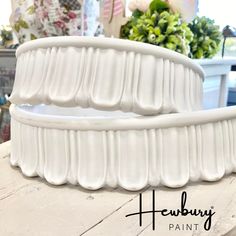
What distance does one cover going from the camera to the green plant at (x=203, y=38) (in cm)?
85

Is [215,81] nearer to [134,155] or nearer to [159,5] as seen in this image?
[159,5]

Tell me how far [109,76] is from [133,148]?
0.29ft

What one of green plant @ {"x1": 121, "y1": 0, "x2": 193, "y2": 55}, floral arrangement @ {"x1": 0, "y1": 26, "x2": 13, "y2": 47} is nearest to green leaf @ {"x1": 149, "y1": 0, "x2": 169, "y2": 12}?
green plant @ {"x1": 121, "y1": 0, "x2": 193, "y2": 55}

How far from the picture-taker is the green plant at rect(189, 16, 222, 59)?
0.85m

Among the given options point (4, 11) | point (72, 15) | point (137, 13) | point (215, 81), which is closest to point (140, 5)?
point (137, 13)

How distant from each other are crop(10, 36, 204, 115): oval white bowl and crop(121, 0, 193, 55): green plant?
0.25m

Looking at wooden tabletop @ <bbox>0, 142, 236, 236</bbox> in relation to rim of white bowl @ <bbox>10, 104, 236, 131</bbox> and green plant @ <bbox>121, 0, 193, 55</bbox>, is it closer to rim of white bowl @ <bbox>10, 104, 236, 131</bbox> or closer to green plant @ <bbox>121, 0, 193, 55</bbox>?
rim of white bowl @ <bbox>10, 104, 236, 131</bbox>

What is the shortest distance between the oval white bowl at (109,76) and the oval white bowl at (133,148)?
22mm

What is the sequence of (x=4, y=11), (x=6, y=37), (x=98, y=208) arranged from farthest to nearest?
(x=4, y=11)
(x=6, y=37)
(x=98, y=208)

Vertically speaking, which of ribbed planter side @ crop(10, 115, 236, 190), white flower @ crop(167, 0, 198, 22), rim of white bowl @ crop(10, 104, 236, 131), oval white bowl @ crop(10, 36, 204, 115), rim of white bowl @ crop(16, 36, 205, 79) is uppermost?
white flower @ crop(167, 0, 198, 22)

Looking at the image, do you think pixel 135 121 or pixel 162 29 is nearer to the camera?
pixel 135 121

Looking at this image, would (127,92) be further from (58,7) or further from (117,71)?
(58,7)

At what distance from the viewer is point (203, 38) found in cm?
87

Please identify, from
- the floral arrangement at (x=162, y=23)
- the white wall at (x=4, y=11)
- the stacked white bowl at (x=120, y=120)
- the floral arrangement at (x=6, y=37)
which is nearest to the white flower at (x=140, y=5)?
the floral arrangement at (x=162, y=23)
